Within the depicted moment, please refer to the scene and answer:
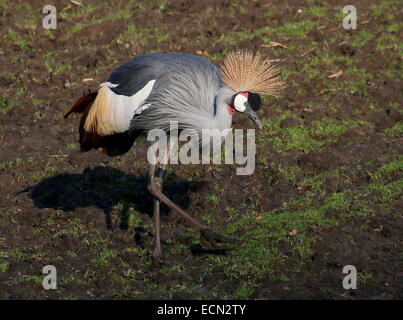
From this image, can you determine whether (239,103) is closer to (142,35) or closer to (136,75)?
(136,75)

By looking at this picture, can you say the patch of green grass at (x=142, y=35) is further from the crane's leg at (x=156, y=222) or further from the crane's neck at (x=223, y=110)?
the crane's neck at (x=223, y=110)

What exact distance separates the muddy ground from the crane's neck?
0.70 m

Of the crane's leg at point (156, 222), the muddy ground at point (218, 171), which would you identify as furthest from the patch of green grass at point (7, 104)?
the crane's leg at point (156, 222)

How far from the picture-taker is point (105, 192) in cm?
559

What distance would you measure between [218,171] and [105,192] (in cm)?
83

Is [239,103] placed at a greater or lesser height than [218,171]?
greater

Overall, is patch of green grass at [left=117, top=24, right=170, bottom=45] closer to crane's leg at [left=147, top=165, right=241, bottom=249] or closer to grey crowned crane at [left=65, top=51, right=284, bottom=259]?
grey crowned crane at [left=65, top=51, right=284, bottom=259]

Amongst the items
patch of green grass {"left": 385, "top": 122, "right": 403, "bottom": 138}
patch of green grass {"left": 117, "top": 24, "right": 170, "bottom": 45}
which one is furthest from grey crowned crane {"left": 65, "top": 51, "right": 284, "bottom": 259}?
patch of green grass {"left": 117, "top": 24, "right": 170, "bottom": 45}

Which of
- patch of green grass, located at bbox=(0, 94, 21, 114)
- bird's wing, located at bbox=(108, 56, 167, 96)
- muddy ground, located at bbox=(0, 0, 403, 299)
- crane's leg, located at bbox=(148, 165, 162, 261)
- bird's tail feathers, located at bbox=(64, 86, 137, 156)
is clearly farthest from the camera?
patch of green grass, located at bbox=(0, 94, 21, 114)

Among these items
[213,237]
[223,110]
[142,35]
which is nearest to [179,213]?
[213,237]

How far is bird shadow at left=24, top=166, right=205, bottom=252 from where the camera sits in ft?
17.7

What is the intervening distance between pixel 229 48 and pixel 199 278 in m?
3.55

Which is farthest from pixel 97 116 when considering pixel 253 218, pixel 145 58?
pixel 253 218

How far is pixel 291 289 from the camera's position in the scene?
4.18 m
